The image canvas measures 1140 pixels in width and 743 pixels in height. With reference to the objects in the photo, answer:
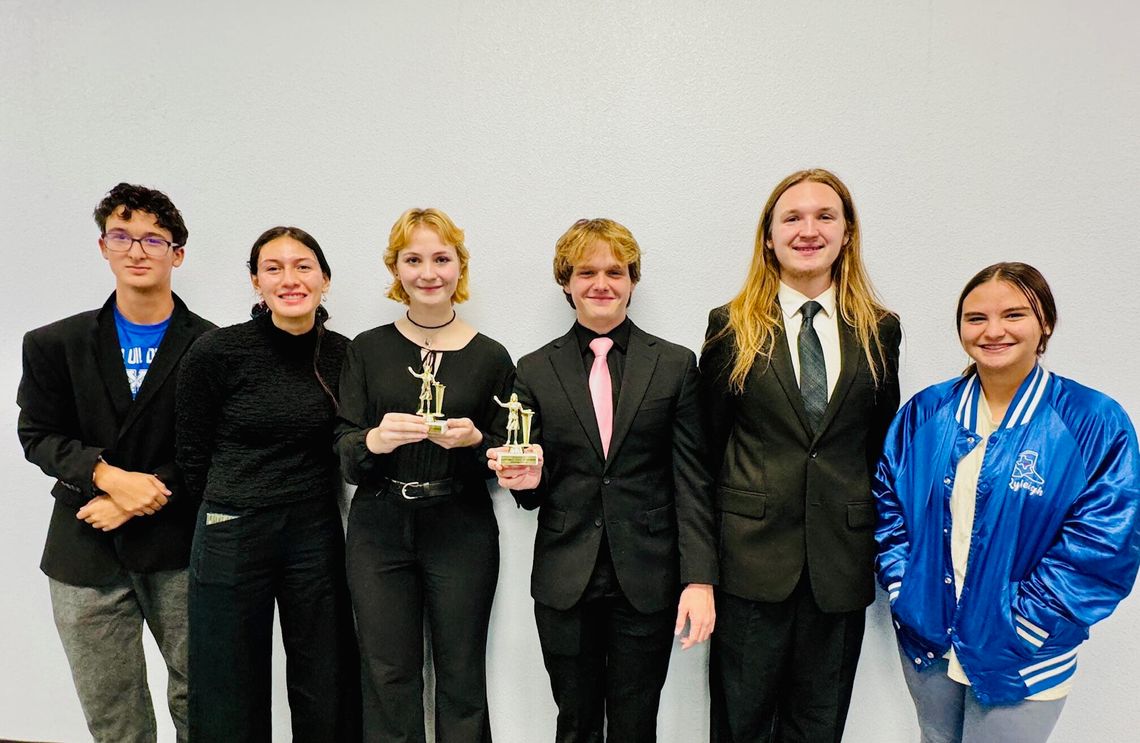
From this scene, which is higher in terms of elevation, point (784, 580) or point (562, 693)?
point (784, 580)

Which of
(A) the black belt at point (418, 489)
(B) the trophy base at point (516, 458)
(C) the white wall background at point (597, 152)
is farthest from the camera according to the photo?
(C) the white wall background at point (597, 152)

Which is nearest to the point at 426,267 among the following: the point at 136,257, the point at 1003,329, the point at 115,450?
the point at 136,257

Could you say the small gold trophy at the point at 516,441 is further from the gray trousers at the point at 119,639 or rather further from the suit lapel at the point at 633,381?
the gray trousers at the point at 119,639

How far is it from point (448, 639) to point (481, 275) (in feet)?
4.42

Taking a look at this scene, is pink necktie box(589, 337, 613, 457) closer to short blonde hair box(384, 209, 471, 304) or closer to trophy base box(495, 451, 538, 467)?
trophy base box(495, 451, 538, 467)

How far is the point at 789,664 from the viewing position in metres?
1.84

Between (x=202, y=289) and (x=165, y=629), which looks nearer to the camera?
(x=165, y=629)

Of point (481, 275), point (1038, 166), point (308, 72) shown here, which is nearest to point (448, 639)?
point (481, 275)

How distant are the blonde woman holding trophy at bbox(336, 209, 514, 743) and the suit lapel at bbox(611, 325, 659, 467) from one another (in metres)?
0.41

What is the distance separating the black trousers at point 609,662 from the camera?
6.18 feet

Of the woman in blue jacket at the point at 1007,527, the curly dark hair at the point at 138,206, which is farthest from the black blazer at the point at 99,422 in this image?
the woman in blue jacket at the point at 1007,527

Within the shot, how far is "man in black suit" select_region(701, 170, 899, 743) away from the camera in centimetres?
175

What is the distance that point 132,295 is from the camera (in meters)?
2.15

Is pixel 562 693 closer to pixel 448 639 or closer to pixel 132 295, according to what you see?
pixel 448 639
